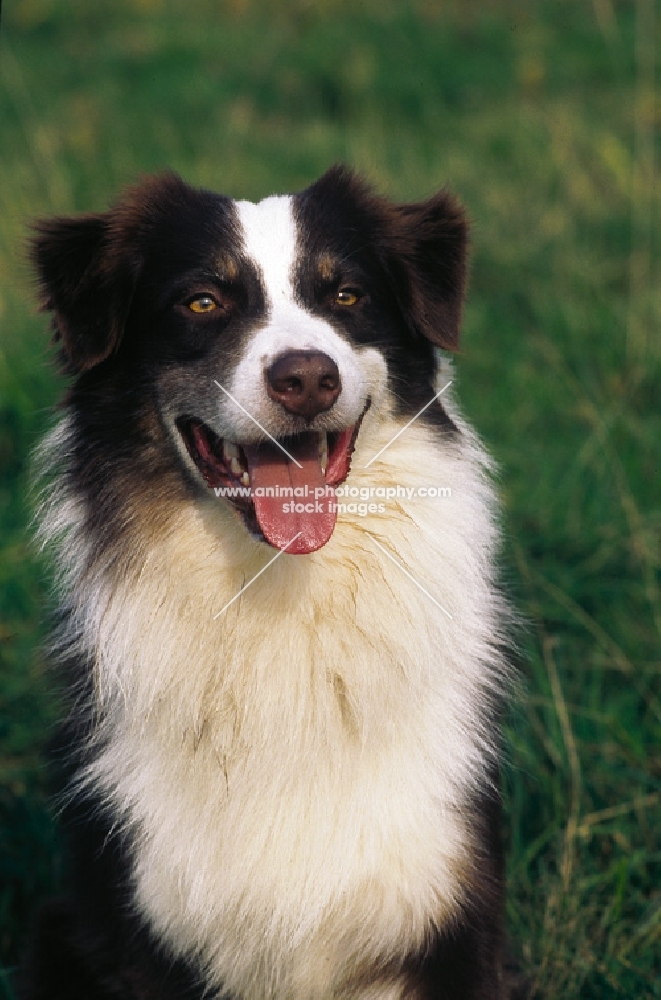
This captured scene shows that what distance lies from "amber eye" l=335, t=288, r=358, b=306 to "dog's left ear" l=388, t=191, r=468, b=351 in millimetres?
181

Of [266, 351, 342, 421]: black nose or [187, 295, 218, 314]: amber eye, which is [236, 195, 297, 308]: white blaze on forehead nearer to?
[187, 295, 218, 314]: amber eye

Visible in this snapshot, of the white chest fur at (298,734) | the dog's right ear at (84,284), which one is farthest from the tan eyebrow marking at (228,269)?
the white chest fur at (298,734)

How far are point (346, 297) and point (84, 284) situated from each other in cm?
63

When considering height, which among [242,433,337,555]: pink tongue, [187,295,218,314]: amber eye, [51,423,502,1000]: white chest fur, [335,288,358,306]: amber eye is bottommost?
[51,423,502,1000]: white chest fur

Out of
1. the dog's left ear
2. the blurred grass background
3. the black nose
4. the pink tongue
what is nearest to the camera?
the black nose

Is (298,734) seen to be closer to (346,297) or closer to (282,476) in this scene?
(282,476)

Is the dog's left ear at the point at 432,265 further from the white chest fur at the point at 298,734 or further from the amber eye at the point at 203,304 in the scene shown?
the amber eye at the point at 203,304

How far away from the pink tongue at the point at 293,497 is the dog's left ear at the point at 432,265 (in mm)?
Answer: 499

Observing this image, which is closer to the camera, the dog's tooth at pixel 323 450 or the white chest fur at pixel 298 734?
the white chest fur at pixel 298 734

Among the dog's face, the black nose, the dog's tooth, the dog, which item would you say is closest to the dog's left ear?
the dog's face

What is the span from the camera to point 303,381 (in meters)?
2.41

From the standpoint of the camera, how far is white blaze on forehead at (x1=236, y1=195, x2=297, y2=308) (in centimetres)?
268

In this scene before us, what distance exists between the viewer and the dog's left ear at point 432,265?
292cm

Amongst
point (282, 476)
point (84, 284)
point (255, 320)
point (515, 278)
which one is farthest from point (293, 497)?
point (515, 278)
